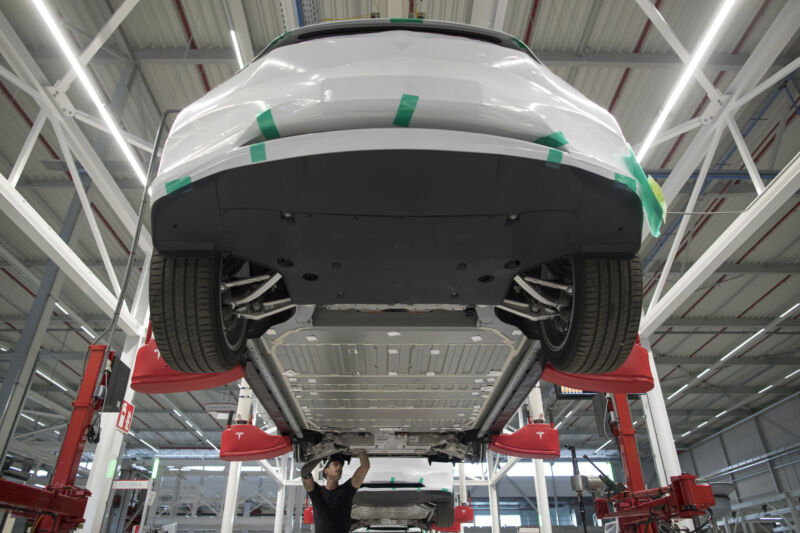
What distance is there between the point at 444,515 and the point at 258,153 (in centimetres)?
624

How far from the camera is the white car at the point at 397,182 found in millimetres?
1330

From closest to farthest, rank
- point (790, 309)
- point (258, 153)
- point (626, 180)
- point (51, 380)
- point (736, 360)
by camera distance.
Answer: point (258, 153), point (626, 180), point (790, 309), point (736, 360), point (51, 380)

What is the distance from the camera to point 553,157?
1322mm

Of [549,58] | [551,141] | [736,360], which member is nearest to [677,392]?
[736,360]

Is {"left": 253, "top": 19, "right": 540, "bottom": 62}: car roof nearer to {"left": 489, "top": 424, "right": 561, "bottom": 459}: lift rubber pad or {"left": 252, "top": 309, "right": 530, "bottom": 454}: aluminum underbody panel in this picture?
{"left": 252, "top": 309, "right": 530, "bottom": 454}: aluminum underbody panel

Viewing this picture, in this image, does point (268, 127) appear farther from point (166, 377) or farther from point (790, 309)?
point (790, 309)

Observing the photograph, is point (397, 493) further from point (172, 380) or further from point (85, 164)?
point (85, 164)

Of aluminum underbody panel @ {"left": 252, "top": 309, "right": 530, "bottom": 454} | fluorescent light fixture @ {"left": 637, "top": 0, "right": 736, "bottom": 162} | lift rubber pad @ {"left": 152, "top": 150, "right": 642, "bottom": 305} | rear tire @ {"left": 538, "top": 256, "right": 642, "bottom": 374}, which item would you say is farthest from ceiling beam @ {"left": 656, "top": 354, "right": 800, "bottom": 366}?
lift rubber pad @ {"left": 152, "top": 150, "right": 642, "bottom": 305}

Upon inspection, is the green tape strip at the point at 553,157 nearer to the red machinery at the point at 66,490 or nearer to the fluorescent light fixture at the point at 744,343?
the red machinery at the point at 66,490

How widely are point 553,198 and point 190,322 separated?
4.43 ft

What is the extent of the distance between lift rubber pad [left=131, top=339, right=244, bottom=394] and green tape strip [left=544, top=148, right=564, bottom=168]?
180cm

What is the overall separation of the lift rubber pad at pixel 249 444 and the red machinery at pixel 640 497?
9.56 ft

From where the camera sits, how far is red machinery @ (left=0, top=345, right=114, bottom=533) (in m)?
2.65

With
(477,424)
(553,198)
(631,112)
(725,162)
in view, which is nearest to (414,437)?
(477,424)
